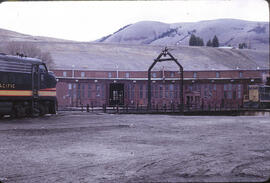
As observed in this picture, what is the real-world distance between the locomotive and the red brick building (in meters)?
22.6

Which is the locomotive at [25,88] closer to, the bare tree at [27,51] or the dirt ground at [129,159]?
the dirt ground at [129,159]

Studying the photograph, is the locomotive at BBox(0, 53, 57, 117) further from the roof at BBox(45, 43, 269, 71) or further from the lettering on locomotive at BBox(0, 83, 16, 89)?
the roof at BBox(45, 43, 269, 71)

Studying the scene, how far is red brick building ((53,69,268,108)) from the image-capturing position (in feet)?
150

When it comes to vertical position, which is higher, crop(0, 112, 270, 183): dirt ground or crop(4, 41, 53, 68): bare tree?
crop(4, 41, 53, 68): bare tree

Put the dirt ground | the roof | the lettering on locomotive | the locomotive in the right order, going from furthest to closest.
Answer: the roof < the locomotive < the lettering on locomotive < the dirt ground

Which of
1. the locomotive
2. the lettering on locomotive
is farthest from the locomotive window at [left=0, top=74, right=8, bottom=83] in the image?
the lettering on locomotive

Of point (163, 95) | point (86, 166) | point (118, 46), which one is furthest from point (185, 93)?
point (86, 166)

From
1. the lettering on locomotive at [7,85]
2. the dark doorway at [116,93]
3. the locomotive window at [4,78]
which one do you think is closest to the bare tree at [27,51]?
the dark doorway at [116,93]

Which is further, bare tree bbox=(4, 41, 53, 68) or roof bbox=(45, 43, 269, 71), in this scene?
roof bbox=(45, 43, 269, 71)

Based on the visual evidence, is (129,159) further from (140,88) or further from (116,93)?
(116,93)

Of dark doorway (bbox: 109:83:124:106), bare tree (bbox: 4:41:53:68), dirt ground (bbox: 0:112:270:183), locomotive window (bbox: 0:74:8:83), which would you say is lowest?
dirt ground (bbox: 0:112:270:183)

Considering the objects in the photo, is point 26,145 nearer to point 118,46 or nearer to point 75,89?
point 75,89

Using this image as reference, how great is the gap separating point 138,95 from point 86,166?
40.0m

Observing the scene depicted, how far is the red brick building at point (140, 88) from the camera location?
45812 millimetres
